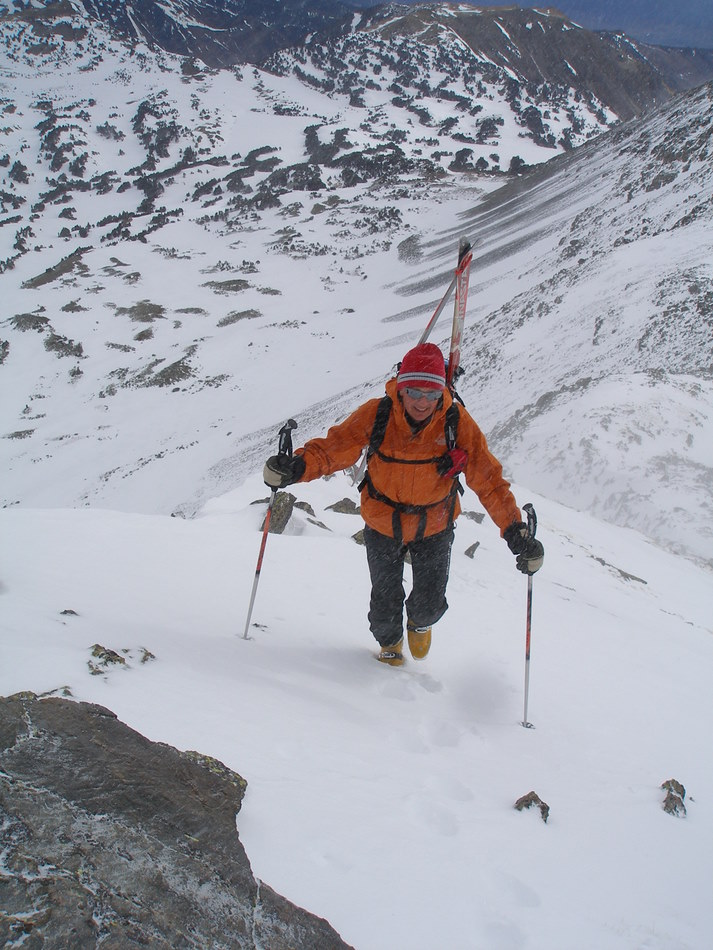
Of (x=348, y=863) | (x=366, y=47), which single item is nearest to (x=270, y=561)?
(x=348, y=863)

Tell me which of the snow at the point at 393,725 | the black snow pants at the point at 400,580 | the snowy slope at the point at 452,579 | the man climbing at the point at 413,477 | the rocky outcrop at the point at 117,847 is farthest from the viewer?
the black snow pants at the point at 400,580

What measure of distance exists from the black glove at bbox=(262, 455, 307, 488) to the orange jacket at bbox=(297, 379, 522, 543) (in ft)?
0.19

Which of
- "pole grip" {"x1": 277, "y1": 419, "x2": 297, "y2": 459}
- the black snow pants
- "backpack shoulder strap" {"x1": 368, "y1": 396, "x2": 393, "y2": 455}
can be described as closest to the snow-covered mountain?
the black snow pants

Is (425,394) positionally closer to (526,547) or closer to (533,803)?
(526,547)

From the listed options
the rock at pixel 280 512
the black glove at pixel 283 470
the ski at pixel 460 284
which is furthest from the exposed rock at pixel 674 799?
the rock at pixel 280 512

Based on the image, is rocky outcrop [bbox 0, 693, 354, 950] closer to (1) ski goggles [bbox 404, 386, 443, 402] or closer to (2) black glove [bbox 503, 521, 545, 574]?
(1) ski goggles [bbox 404, 386, 443, 402]

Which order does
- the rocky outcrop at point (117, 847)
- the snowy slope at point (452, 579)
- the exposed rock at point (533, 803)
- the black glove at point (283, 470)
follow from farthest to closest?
the black glove at point (283, 470) → the exposed rock at point (533, 803) → the snowy slope at point (452, 579) → the rocky outcrop at point (117, 847)

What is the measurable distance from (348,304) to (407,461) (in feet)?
146

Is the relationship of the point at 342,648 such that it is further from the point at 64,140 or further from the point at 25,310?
the point at 64,140

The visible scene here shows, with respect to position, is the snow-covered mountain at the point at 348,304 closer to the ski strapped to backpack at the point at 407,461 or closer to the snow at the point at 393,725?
the snow at the point at 393,725

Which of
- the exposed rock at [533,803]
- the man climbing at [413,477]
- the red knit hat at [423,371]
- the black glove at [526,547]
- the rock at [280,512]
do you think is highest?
the red knit hat at [423,371]

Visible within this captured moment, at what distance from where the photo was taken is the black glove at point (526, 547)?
13.3 feet

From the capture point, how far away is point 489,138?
103 meters

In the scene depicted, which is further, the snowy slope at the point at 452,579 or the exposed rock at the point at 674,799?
the exposed rock at the point at 674,799
